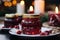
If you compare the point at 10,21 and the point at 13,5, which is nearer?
the point at 10,21

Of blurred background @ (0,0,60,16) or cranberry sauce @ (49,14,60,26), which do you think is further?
blurred background @ (0,0,60,16)

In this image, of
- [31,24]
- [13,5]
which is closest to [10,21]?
[31,24]

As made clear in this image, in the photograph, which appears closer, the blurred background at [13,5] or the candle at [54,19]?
the candle at [54,19]

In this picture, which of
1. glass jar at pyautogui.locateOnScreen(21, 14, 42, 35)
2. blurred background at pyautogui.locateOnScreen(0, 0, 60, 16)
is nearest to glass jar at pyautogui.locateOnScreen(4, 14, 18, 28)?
glass jar at pyautogui.locateOnScreen(21, 14, 42, 35)

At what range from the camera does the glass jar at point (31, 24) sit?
489 millimetres

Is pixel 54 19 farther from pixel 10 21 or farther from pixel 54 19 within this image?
pixel 10 21

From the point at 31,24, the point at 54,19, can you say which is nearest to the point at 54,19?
the point at 54,19

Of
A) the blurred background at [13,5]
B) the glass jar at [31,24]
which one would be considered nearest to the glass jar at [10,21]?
the glass jar at [31,24]

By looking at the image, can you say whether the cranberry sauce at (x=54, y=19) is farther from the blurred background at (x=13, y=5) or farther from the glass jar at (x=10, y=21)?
the blurred background at (x=13, y=5)

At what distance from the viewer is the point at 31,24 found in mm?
494

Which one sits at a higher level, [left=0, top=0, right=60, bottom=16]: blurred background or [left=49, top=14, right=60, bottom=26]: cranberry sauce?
[left=0, top=0, right=60, bottom=16]: blurred background

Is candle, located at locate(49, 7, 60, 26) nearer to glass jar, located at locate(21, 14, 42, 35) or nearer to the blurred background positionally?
glass jar, located at locate(21, 14, 42, 35)

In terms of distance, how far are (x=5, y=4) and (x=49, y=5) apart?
13.4 inches

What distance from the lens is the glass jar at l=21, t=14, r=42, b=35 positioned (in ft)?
1.60
